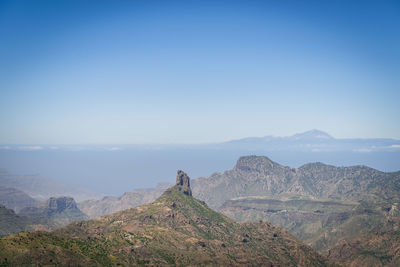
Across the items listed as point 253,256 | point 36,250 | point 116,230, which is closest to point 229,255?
point 253,256

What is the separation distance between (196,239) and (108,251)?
168 feet

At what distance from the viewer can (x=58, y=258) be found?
124 meters

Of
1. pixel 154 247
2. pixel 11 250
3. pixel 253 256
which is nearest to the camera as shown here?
pixel 11 250

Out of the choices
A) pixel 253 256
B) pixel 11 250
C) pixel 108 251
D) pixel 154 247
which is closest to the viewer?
pixel 11 250

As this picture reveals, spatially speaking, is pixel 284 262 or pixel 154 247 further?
pixel 284 262

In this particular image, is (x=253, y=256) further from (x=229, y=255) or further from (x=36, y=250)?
(x=36, y=250)

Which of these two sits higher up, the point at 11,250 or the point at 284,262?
the point at 11,250

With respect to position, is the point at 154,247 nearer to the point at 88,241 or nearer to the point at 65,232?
the point at 88,241

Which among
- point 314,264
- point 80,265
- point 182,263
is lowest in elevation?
point 314,264

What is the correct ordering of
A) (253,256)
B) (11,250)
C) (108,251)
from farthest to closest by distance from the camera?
(253,256) < (108,251) < (11,250)

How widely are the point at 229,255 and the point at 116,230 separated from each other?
62.2 m

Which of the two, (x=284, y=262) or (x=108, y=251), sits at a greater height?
(x=108, y=251)

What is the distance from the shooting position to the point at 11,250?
11900cm

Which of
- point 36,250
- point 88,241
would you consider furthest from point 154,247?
point 36,250
